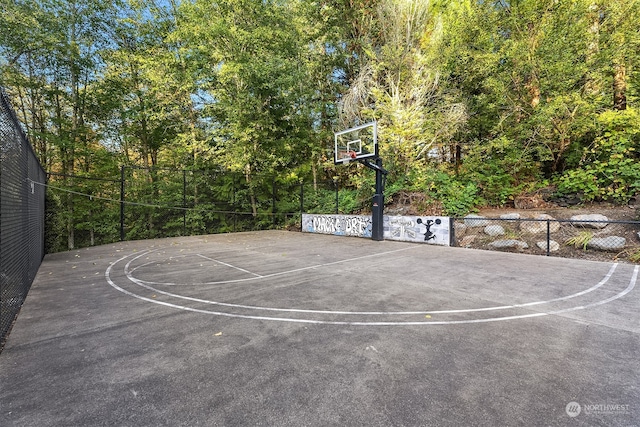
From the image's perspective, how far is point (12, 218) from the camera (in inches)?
157

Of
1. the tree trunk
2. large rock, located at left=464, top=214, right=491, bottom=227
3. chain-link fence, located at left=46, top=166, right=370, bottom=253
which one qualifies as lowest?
large rock, located at left=464, top=214, right=491, bottom=227

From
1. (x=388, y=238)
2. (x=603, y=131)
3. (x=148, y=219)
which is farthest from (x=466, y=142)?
(x=148, y=219)

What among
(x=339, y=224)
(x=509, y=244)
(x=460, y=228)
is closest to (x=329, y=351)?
(x=509, y=244)

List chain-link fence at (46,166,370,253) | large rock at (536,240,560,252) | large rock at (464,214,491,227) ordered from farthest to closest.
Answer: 1. chain-link fence at (46,166,370,253)
2. large rock at (464,214,491,227)
3. large rock at (536,240,560,252)

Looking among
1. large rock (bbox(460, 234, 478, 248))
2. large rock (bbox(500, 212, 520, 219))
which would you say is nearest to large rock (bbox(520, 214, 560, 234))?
large rock (bbox(500, 212, 520, 219))

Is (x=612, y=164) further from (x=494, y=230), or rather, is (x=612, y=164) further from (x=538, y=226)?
(x=494, y=230)

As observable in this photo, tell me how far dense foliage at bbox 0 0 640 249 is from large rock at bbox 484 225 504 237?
5.17 ft

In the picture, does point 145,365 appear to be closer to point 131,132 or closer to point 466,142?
point 466,142

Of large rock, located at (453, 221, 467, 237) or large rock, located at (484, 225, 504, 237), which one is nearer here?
large rock, located at (484, 225, 504, 237)

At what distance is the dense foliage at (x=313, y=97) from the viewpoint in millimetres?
9406

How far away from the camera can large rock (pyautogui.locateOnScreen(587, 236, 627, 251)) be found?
23.5ft

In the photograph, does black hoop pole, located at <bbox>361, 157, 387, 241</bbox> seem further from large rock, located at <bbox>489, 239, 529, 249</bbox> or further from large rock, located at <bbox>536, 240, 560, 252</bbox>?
large rock, located at <bbox>536, 240, 560, 252</bbox>

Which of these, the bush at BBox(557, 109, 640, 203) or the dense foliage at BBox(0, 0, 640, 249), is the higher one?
the dense foliage at BBox(0, 0, 640, 249)

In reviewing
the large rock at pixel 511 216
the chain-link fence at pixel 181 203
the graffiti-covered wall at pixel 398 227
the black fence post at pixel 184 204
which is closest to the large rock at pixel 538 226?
the large rock at pixel 511 216
